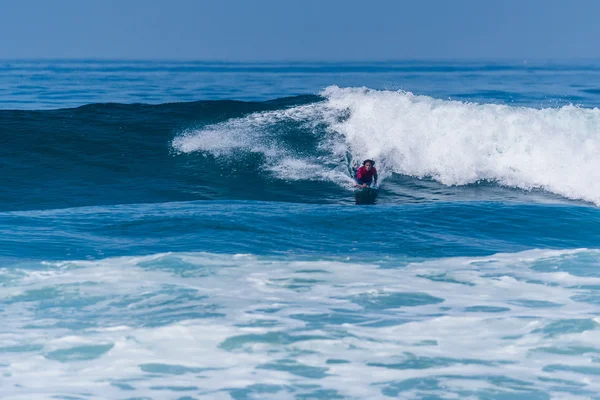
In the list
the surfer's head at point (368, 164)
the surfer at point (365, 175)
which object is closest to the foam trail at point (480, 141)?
the surfer at point (365, 175)

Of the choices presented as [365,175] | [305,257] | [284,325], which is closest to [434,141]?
[365,175]

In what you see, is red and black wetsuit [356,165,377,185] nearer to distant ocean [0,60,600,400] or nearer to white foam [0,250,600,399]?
distant ocean [0,60,600,400]

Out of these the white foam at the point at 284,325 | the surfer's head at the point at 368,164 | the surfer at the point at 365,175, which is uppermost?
the surfer's head at the point at 368,164

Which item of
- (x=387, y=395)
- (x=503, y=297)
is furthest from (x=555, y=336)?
(x=387, y=395)

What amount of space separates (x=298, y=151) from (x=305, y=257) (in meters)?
10.6

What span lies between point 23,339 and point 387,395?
3.79 meters

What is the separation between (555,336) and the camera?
7.53 m

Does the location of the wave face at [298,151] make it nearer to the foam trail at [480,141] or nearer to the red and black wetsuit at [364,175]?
the foam trail at [480,141]

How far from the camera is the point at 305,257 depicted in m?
10.6

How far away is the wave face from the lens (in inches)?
679

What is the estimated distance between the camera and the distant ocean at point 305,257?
22.0 ft

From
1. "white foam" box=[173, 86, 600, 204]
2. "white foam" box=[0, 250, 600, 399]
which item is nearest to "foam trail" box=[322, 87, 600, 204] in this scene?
"white foam" box=[173, 86, 600, 204]

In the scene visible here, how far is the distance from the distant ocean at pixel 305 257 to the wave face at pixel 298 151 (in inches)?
3.7

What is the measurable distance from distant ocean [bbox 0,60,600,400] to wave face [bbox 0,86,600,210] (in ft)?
0.31
